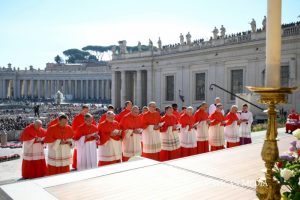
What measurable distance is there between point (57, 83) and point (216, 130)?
4179 inches

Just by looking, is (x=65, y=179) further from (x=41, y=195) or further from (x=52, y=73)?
(x=52, y=73)

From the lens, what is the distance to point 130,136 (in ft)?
39.2

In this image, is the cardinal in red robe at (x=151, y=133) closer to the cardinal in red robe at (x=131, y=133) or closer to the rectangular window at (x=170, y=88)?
the cardinal in red robe at (x=131, y=133)

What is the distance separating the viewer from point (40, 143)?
11.1m

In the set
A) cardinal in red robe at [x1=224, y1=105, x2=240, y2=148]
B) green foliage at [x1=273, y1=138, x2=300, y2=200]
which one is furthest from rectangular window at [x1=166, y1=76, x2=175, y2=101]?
green foliage at [x1=273, y1=138, x2=300, y2=200]

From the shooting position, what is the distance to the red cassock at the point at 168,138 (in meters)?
12.7

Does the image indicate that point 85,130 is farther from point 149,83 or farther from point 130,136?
point 149,83

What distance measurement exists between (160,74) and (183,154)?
34703mm

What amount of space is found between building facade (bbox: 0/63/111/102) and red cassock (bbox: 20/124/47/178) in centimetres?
8313

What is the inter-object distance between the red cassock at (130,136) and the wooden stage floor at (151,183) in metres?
4.18

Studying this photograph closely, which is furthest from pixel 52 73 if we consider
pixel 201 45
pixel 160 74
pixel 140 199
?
pixel 140 199

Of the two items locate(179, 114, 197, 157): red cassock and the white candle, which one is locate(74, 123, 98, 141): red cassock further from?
the white candle

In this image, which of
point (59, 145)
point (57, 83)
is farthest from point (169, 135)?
point (57, 83)

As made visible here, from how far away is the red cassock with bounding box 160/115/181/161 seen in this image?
12.7 metres
